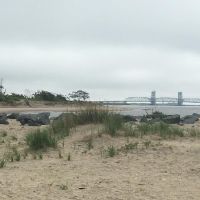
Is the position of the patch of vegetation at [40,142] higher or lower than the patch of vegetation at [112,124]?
lower

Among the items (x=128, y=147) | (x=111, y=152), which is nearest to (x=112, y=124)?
(x=128, y=147)

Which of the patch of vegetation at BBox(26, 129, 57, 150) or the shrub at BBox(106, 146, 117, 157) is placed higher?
the patch of vegetation at BBox(26, 129, 57, 150)

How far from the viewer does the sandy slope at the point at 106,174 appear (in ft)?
21.9

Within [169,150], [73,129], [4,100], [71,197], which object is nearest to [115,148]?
[169,150]

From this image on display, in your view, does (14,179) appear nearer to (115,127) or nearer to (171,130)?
(115,127)

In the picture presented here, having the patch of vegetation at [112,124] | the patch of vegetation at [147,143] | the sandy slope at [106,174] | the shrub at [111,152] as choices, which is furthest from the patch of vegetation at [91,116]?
the shrub at [111,152]

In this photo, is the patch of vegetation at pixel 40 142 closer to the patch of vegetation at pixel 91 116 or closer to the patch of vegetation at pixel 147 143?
the patch of vegetation at pixel 147 143

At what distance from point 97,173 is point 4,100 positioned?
1871 inches

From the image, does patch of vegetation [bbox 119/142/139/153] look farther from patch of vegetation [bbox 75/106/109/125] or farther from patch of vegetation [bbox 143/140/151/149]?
patch of vegetation [bbox 75/106/109/125]

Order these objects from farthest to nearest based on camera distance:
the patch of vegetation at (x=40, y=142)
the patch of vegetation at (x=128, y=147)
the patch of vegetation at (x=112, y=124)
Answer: the patch of vegetation at (x=112, y=124)
the patch of vegetation at (x=40, y=142)
the patch of vegetation at (x=128, y=147)

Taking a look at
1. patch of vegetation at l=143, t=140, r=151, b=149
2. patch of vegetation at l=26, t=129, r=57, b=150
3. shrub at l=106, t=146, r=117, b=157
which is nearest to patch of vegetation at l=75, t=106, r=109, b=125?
patch of vegetation at l=143, t=140, r=151, b=149

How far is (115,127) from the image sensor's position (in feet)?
41.1

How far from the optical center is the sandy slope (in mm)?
6664

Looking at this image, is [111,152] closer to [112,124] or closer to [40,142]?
[40,142]
